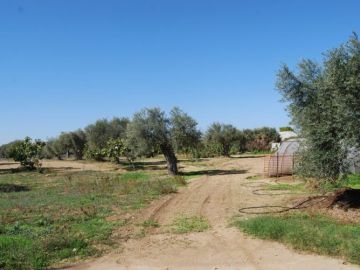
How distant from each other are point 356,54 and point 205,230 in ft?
22.8

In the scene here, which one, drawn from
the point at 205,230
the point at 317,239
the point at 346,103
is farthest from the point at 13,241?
the point at 346,103

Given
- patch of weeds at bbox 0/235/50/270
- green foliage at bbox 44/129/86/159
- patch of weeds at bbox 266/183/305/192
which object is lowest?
patch of weeds at bbox 0/235/50/270

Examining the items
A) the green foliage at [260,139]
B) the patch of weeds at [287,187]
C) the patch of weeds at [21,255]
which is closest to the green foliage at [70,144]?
the green foliage at [260,139]

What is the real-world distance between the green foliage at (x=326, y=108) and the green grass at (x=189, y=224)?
4.04 metres

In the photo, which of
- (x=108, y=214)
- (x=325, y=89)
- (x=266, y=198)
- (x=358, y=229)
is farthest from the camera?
(x=266, y=198)

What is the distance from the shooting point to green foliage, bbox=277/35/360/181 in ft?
47.1

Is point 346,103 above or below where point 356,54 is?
below

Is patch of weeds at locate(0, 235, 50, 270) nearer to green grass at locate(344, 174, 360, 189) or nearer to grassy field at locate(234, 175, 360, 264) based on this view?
grassy field at locate(234, 175, 360, 264)

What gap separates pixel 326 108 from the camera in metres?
15.7

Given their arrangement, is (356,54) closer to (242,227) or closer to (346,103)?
(346,103)

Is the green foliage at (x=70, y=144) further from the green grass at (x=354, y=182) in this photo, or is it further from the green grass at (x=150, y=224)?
the green grass at (x=150, y=224)

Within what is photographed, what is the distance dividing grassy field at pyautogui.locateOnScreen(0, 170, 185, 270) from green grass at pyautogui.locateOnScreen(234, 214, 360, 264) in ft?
13.3

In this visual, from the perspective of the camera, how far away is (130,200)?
2081 centimetres

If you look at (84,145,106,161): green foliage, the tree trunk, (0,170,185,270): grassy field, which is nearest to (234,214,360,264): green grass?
(0,170,185,270): grassy field
